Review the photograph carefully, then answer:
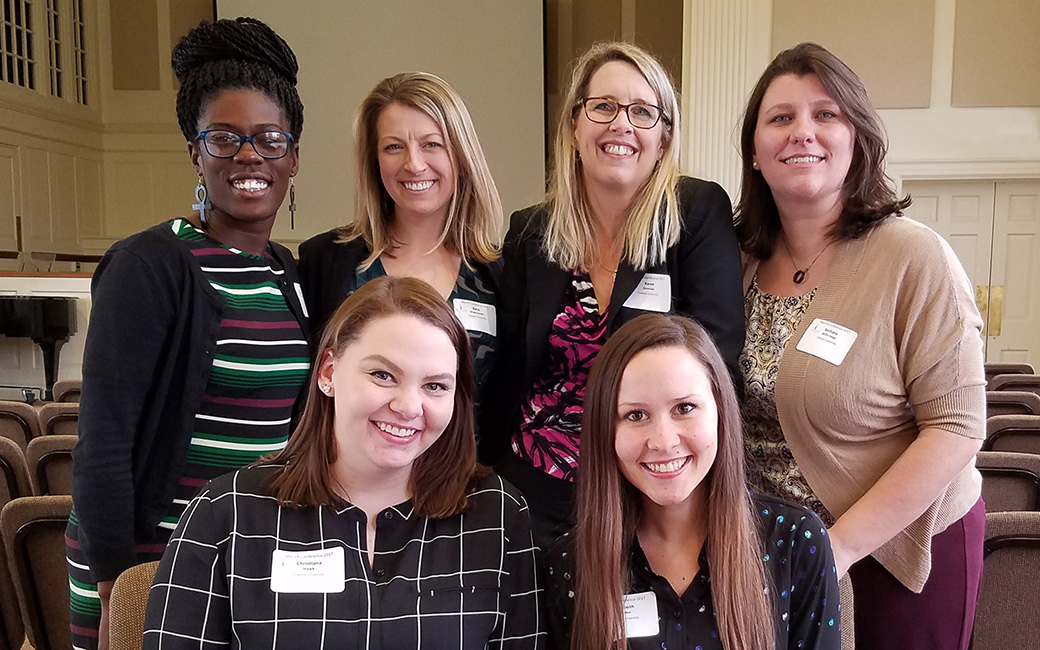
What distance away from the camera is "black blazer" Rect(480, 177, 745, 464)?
1.92m

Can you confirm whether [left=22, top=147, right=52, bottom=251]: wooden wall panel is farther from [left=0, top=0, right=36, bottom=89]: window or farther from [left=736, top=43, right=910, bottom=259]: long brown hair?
[left=736, top=43, right=910, bottom=259]: long brown hair

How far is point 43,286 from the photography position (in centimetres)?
812

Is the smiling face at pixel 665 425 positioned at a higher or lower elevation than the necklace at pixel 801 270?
lower

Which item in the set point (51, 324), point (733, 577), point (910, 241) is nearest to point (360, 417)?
point (733, 577)

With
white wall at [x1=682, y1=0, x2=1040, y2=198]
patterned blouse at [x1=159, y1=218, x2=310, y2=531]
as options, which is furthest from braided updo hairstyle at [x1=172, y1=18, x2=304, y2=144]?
white wall at [x1=682, y1=0, x2=1040, y2=198]

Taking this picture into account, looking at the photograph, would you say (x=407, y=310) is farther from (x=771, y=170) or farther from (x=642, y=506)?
(x=771, y=170)

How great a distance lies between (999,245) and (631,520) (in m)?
7.80

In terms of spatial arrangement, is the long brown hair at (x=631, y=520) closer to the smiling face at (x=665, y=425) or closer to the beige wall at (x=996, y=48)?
the smiling face at (x=665, y=425)

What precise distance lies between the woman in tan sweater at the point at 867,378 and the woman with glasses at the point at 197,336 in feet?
3.62

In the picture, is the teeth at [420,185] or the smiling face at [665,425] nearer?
the smiling face at [665,425]

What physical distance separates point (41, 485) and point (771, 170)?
2628 millimetres

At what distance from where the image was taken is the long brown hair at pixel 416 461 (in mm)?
1498

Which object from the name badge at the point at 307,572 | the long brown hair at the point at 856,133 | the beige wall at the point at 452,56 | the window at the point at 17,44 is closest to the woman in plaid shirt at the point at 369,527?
the name badge at the point at 307,572

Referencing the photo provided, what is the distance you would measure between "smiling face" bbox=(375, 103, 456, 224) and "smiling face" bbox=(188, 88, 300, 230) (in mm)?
384
